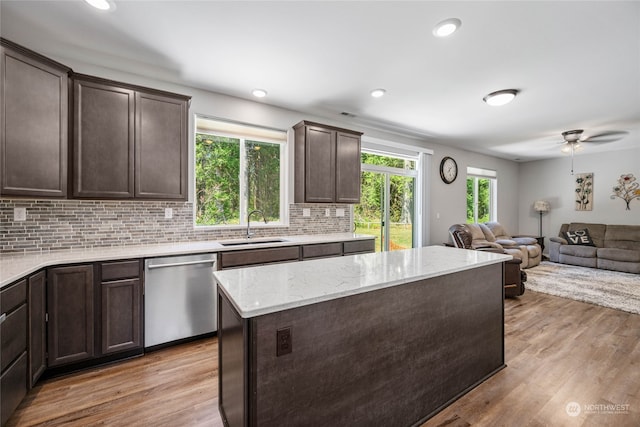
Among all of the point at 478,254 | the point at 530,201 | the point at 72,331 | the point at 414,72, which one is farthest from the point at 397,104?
the point at 530,201

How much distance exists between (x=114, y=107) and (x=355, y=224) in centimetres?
342

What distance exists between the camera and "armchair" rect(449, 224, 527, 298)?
12.4 feet

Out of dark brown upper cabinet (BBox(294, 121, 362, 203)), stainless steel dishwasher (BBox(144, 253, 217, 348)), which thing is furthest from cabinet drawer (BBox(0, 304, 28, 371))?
dark brown upper cabinet (BBox(294, 121, 362, 203))

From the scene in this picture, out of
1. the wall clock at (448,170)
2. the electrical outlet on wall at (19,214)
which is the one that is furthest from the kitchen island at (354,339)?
the wall clock at (448,170)

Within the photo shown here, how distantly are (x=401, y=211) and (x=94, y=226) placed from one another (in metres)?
4.47

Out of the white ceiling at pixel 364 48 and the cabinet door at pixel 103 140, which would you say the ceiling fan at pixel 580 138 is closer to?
the white ceiling at pixel 364 48

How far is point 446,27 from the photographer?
6.82 ft

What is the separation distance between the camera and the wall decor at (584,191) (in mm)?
6672

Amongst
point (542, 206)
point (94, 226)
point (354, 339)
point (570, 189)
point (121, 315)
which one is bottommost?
point (121, 315)

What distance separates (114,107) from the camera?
8.10ft

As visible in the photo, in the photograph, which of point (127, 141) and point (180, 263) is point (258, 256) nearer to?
point (180, 263)

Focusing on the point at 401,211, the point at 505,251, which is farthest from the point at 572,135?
the point at 401,211

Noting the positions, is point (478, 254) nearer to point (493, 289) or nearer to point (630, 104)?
point (493, 289)

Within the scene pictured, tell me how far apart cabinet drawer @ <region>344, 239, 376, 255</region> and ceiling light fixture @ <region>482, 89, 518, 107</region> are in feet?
7.36
